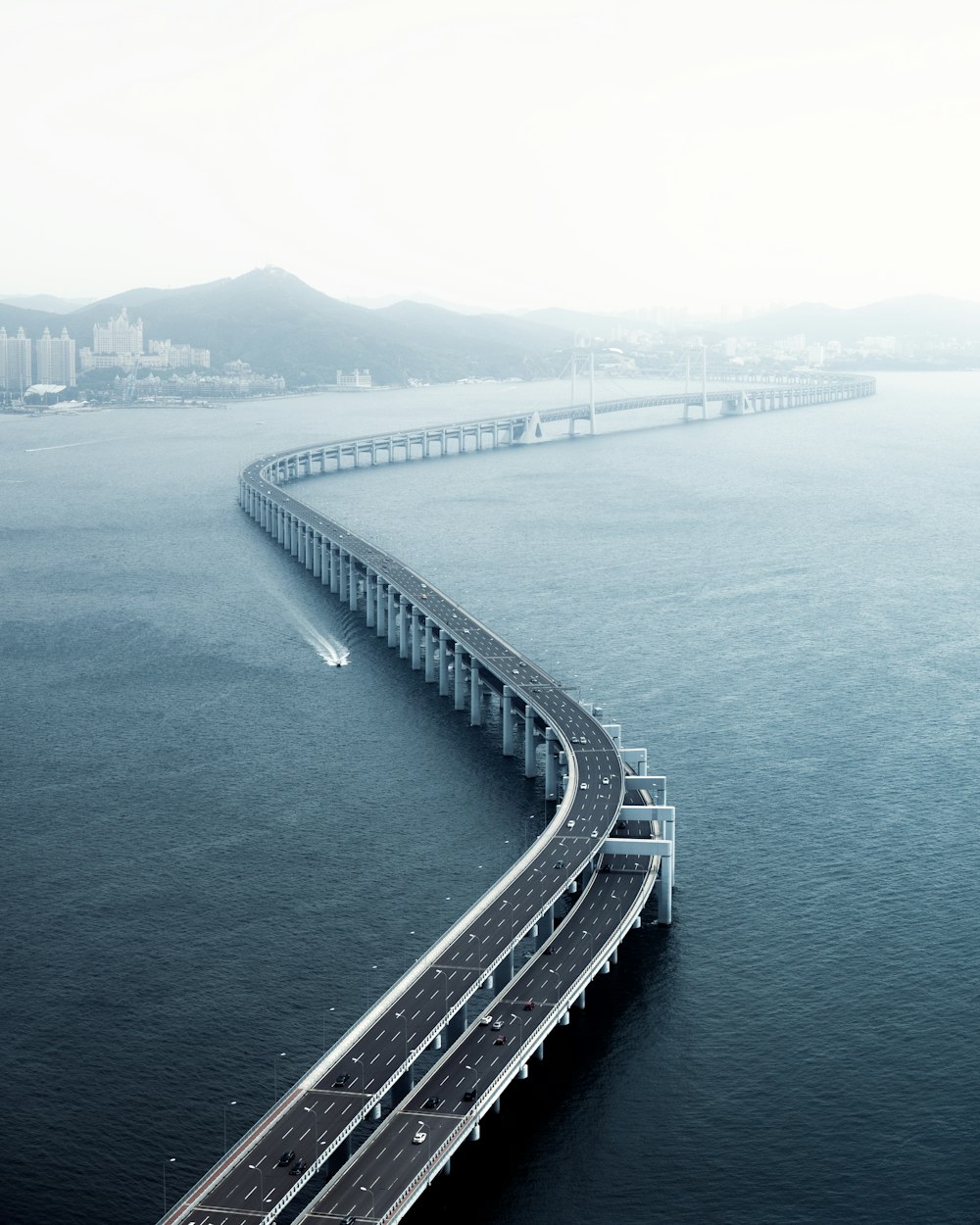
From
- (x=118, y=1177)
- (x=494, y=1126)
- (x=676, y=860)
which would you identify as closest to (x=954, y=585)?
(x=676, y=860)

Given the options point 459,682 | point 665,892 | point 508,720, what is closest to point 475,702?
A: point 459,682

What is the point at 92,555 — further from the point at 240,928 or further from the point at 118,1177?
the point at 118,1177

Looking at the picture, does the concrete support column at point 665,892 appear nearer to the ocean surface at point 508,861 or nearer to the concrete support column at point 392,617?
the ocean surface at point 508,861

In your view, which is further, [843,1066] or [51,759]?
[51,759]

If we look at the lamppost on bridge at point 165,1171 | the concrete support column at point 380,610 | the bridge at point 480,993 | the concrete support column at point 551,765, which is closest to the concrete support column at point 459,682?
the bridge at point 480,993

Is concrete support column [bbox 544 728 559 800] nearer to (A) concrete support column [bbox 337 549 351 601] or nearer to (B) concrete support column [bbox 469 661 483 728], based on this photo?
(B) concrete support column [bbox 469 661 483 728]

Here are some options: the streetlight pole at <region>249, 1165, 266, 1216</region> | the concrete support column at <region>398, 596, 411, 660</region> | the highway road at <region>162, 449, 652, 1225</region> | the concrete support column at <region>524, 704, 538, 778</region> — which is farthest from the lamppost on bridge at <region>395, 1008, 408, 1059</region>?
the concrete support column at <region>398, 596, 411, 660</region>
